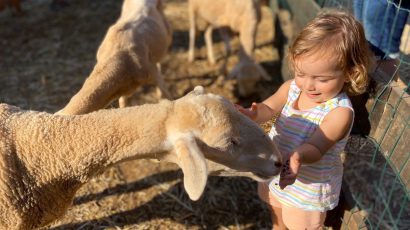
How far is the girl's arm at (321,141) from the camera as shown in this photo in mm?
2051

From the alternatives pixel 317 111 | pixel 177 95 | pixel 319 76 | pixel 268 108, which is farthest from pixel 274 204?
pixel 177 95

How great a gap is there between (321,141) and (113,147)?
1128mm

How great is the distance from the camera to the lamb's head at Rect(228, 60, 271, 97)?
17.1 feet

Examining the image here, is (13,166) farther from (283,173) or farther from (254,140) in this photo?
(283,173)

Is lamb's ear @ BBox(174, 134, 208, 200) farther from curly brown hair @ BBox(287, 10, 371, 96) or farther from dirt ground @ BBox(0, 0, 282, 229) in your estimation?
dirt ground @ BBox(0, 0, 282, 229)

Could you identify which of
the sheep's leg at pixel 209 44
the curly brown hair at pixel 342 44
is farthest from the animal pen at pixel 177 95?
the curly brown hair at pixel 342 44

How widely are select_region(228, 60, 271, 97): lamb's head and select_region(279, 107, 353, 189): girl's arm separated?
3.03 metres

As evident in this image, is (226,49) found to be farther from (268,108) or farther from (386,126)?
(386,126)

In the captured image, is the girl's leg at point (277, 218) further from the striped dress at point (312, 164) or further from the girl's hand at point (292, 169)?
the girl's hand at point (292, 169)

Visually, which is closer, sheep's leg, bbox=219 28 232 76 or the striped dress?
the striped dress

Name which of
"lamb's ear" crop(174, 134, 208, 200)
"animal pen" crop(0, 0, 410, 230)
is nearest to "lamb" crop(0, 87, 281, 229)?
"lamb's ear" crop(174, 134, 208, 200)

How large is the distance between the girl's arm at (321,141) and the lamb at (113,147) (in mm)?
153

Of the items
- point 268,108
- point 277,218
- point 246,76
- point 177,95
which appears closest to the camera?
point 268,108

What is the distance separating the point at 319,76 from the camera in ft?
7.16
